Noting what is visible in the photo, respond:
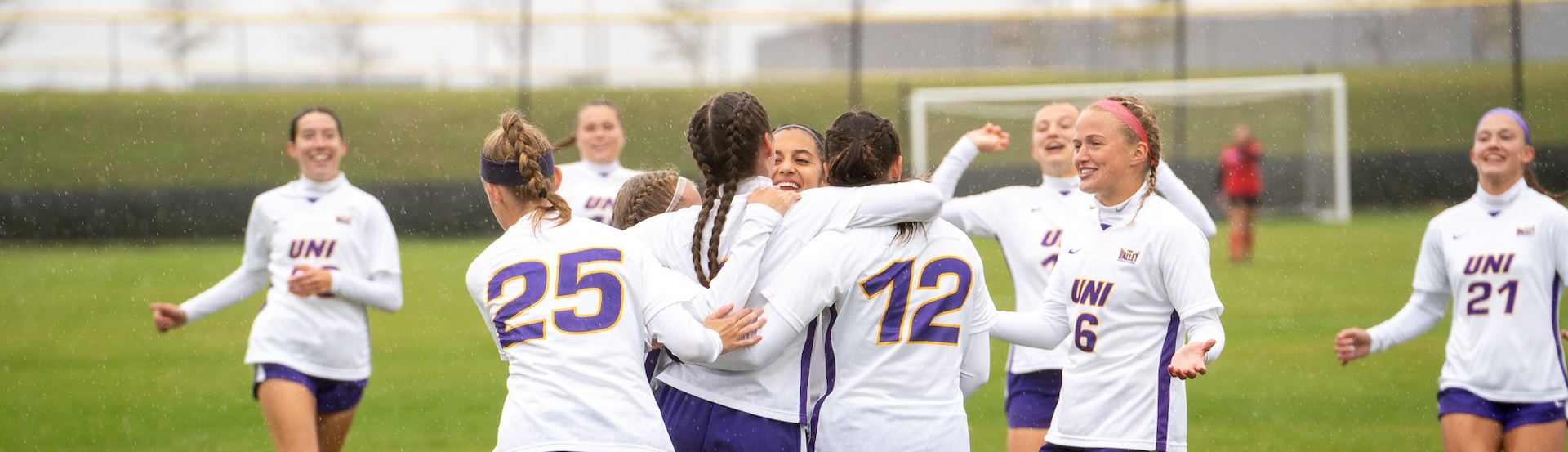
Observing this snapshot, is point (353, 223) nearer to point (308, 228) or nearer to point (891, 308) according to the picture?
point (308, 228)

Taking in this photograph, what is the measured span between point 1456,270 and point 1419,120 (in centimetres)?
2371

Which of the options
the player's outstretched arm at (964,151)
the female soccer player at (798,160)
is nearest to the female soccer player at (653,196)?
the female soccer player at (798,160)

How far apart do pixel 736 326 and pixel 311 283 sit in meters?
2.70

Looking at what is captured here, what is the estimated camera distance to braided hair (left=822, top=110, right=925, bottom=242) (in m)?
3.08

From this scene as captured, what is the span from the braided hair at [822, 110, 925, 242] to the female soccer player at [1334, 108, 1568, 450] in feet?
7.00

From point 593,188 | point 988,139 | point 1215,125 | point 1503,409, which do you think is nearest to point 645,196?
point 988,139

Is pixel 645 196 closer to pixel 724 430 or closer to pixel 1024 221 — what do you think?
pixel 724 430

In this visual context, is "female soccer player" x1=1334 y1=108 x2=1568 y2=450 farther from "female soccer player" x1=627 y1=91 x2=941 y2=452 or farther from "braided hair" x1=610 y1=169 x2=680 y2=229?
"braided hair" x1=610 y1=169 x2=680 y2=229

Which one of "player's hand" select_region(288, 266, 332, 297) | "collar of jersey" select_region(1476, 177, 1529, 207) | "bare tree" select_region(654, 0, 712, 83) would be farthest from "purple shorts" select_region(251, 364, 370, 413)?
"bare tree" select_region(654, 0, 712, 83)

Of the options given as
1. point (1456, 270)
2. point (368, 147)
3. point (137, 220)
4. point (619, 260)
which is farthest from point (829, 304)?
point (368, 147)

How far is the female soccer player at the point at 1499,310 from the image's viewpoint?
422 cm

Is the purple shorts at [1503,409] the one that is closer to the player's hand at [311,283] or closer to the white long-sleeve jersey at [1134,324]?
the white long-sleeve jersey at [1134,324]

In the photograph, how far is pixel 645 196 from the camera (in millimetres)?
3320

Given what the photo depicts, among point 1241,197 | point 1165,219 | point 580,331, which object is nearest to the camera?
point 580,331
